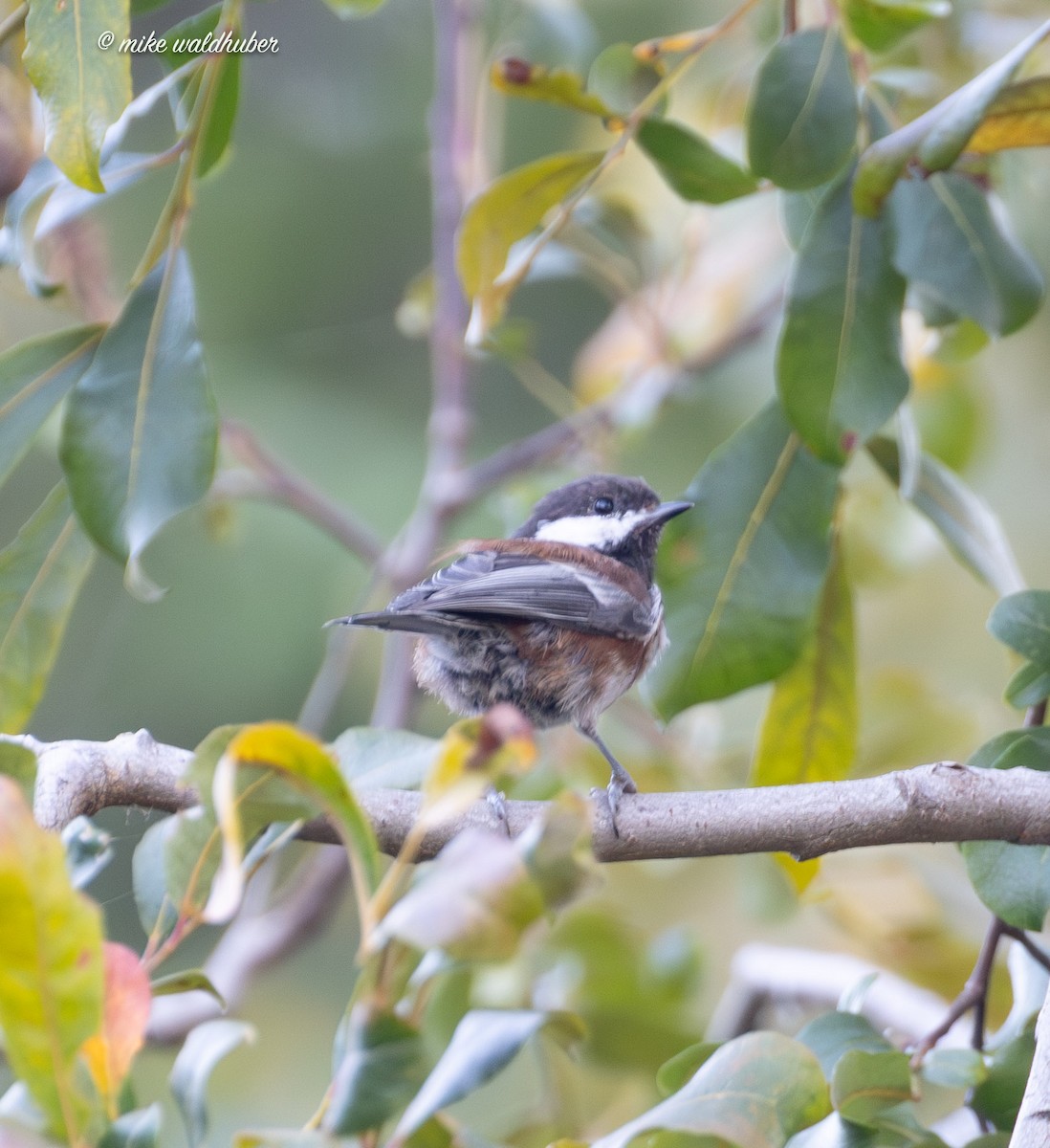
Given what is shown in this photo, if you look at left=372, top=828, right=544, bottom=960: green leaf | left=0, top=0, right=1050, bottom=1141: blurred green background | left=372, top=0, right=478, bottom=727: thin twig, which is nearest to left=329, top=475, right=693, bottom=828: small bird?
left=0, top=0, right=1050, bottom=1141: blurred green background

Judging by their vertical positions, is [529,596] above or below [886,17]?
below

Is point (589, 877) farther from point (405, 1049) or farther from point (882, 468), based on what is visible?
point (882, 468)

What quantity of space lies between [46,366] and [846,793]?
1.37m

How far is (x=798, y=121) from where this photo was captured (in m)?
1.91

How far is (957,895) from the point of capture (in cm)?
317

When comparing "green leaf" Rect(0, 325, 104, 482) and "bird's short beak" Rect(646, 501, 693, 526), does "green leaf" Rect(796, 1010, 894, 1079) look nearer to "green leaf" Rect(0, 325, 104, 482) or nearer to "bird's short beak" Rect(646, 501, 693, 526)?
"bird's short beak" Rect(646, 501, 693, 526)

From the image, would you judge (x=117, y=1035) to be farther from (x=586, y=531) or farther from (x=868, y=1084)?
(x=586, y=531)

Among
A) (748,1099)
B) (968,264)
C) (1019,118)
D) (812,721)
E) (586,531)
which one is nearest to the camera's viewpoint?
(748,1099)

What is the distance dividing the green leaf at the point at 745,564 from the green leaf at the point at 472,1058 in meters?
0.92

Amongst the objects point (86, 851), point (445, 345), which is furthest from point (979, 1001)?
point (445, 345)

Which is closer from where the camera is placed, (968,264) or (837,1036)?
(837,1036)

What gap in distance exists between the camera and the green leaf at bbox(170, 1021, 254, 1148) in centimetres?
133

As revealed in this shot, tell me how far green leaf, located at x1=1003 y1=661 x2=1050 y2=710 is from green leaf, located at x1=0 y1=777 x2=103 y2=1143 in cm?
131

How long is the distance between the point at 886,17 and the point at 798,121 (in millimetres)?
241
